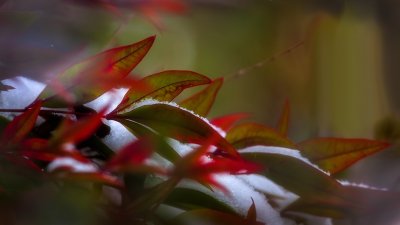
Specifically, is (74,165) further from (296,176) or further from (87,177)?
(296,176)

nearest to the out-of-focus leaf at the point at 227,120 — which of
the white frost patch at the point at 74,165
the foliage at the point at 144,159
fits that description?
the foliage at the point at 144,159

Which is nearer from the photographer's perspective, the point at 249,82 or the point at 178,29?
the point at 178,29

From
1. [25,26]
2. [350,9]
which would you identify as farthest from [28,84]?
[350,9]

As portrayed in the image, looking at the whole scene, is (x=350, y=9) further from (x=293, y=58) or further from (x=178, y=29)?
(x=178, y=29)

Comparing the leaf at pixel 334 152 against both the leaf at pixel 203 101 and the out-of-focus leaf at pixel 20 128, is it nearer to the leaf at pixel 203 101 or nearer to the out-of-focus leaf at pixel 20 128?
the leaf at pixel 203 101

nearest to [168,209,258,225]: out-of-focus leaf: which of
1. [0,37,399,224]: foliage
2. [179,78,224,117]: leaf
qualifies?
[0,37,399,224]: foliage

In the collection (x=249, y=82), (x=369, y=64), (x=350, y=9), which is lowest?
(x=249, y=82)

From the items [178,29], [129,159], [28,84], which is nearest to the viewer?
[129,159]
